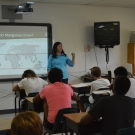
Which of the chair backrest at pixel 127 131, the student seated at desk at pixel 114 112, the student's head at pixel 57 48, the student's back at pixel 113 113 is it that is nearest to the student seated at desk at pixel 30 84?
the student's head at pixel 57 48

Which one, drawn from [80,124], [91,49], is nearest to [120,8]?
[91,49]

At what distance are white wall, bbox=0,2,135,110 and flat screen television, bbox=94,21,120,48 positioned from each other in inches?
12.8

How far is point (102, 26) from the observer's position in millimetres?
7184

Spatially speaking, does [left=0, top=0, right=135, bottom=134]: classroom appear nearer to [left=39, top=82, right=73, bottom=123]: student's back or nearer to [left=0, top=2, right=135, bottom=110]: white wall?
[left=0, top=2, right=135, bottom=110]: white wall

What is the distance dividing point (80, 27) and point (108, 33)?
725mm

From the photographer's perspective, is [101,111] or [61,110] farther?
[61,110]

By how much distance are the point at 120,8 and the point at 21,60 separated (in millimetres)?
3010

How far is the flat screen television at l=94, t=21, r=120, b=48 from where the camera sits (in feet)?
23.5

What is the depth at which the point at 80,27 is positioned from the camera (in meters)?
7.36

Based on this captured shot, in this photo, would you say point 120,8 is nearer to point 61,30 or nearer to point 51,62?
point 61,30

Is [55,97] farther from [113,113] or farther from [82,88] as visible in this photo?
[82,88]

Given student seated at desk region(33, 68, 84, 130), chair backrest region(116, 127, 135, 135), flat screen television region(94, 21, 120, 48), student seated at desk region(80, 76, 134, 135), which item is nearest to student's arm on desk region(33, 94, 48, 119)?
student seated at desk region(33, 68, 84, 130)

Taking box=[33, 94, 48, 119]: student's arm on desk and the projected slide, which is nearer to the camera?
box=[33, 94, 48, 119]: student's arm on desk

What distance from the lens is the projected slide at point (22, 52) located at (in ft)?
22.0
